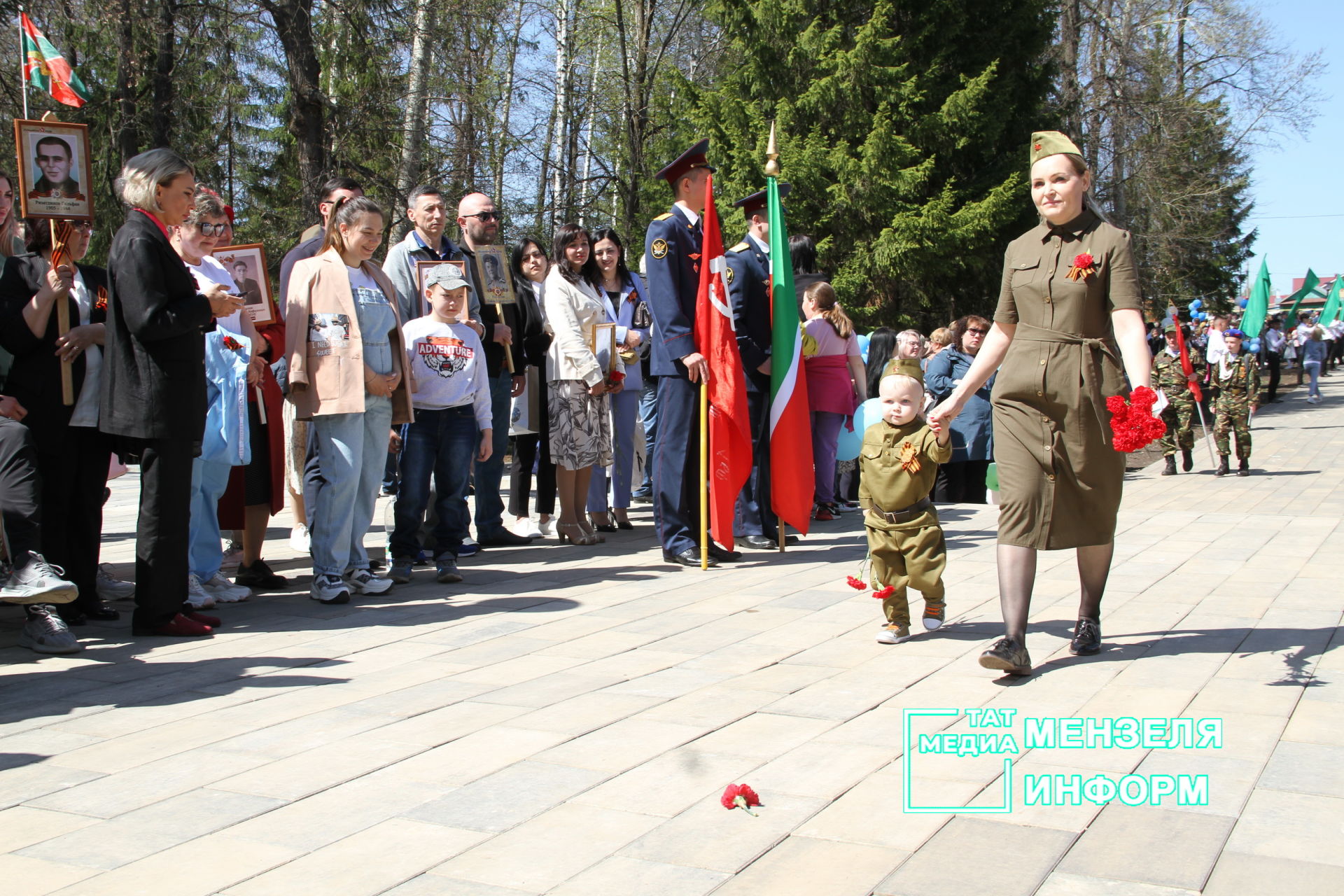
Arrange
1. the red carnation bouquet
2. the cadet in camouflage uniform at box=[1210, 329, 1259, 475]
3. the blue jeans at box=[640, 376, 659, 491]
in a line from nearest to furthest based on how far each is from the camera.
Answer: the red carnation bouquet
the blue jeans at box=[640, 376, 659, 491]
the cadet in camouflage uniform at box=[1210, 329, 1259, 475]

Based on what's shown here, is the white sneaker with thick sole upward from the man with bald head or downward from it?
downward

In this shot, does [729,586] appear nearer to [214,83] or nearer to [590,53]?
[214,83]

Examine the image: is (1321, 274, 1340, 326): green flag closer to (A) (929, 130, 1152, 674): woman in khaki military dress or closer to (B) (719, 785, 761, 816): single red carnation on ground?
(A) (929, 130, 1152, 674): woman in khaki military dress

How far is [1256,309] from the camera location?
19.1 m

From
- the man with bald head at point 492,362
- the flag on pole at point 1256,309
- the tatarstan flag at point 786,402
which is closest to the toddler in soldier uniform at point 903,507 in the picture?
the tatarstan flag at point 786,402

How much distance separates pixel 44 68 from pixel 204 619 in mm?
3047

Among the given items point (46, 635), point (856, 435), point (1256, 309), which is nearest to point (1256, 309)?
point (1256, 309)

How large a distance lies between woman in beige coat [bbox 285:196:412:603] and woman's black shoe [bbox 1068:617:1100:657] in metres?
3.51

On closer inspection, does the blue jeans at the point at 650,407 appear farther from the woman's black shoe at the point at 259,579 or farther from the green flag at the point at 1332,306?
the green flag at the point at 1332,306

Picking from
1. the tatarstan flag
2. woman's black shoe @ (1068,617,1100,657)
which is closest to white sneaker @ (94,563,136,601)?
the tatarstan flag

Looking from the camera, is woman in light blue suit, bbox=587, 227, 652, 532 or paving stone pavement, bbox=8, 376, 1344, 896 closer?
paving stone pavement, bbox=8, 376, 1344, 896

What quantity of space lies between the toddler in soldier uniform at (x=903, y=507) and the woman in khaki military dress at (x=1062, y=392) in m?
0.52

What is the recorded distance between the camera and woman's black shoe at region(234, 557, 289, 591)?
6.79 meters

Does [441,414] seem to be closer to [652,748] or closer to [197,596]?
[197,596]
